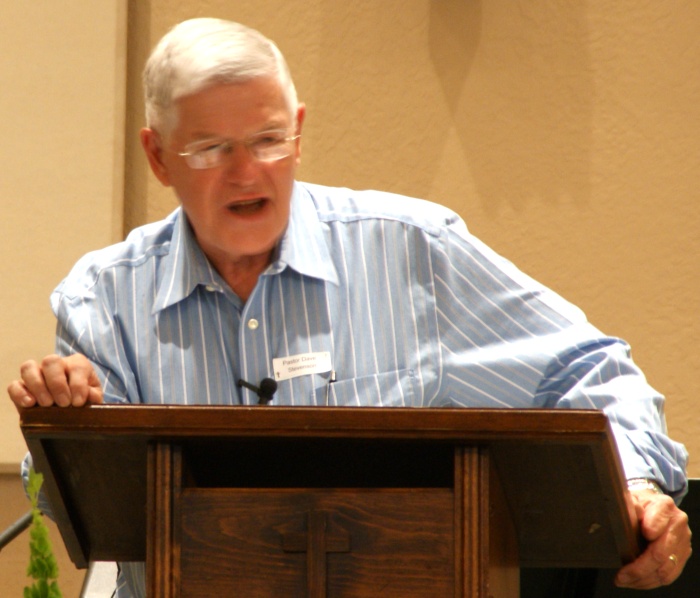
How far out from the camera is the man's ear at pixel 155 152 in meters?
2.29

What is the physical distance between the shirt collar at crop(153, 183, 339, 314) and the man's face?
0.11 feet

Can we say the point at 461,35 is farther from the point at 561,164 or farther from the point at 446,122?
the point at 561,164

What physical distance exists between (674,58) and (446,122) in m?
0.75

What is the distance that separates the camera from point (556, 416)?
1254 mm

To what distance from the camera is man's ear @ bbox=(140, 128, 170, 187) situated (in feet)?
7.50

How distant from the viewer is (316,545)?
1275 millimetres

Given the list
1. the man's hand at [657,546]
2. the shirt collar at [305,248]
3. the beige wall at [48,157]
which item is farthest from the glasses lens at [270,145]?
the beige wall at [48,157]

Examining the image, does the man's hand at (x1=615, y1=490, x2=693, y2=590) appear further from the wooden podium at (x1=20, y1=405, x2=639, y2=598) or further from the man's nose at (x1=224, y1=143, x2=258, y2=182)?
the man's nose at (x1=224, y1=143, x2=258, y2=182)

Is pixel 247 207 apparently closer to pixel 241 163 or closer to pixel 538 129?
pixel 241 163

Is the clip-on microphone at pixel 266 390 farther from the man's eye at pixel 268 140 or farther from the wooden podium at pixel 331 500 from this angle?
the wooden podium at pixel 331 500

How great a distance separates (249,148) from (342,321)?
0.36 meters

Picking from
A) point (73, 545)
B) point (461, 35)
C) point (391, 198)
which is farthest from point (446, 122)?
point (73, 545)

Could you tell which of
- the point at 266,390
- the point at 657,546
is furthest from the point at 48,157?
the point at 657,546

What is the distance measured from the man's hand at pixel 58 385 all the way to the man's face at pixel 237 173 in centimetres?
73
